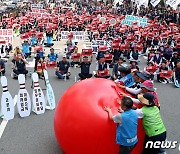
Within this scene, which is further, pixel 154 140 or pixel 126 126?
pixel 154 140

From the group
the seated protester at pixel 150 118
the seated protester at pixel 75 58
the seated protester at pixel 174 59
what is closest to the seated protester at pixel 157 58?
the seated protester at pixel 174 59

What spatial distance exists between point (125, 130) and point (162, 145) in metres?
1.15

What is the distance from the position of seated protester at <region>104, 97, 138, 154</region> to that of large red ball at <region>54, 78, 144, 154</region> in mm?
296

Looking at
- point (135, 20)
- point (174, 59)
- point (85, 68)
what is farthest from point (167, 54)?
point (135, 20)

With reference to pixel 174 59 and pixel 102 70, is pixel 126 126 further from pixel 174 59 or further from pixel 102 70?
pixel 174 59

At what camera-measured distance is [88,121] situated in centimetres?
573

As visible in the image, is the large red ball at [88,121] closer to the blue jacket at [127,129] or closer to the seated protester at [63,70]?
the blue jacket at [127,129]

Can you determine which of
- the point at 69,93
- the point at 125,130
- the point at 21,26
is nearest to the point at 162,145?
the point at 125,130

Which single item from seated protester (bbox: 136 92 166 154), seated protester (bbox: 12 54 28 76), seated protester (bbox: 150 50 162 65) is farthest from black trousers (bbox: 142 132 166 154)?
seated protester (bbox: 150 50 162 65)

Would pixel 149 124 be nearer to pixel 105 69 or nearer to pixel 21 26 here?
pixel 105 69

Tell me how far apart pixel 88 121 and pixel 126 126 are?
0.77 metres

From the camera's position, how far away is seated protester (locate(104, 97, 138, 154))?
17.1 feet

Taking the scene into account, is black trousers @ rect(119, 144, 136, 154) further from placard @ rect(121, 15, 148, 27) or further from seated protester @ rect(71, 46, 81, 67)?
placard @ rect(121, 15, 148, 27)

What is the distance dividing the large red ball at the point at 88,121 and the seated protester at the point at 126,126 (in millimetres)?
296
